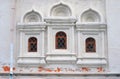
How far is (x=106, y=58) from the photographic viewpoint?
11.1 metres

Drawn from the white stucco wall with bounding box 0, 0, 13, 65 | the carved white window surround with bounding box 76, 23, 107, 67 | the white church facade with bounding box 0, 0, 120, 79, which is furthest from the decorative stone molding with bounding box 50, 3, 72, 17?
the white stucco wall with bounding box 0, 0, 13, 65

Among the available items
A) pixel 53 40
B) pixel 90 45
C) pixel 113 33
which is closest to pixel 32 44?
pixel 53 40

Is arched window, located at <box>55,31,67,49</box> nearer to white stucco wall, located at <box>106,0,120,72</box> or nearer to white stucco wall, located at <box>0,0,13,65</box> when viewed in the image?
white stucco wall, located at <box>106,0,120,72</box>

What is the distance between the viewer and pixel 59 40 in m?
11.4

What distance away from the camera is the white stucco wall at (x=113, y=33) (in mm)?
11016

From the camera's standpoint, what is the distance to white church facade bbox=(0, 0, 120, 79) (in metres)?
11.1

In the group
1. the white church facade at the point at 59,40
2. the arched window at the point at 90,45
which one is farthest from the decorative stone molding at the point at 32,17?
the arched window at the point at 90,45

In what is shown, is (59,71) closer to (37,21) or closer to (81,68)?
(81,68)

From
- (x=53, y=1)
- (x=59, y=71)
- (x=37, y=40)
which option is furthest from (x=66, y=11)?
(x=59, y=71)

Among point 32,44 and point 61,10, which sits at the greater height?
point 61,10

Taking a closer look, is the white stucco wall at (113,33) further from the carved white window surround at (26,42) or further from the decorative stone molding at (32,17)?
the decorative stone molding at (32,17)

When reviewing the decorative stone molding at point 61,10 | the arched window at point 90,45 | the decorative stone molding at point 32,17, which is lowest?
the arched window at point 90,45

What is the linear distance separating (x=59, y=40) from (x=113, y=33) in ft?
6.18

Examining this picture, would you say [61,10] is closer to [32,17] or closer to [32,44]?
[32,17]
